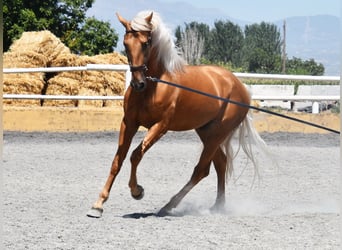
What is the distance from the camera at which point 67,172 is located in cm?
781

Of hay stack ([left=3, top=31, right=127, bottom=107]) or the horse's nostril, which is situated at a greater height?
the horse's nostril

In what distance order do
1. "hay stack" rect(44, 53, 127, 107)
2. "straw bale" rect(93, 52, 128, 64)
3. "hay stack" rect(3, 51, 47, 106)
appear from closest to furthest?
"hay stack" rect(3, 51, 47, 106) → "hay stack" rect(44, 53, 127, 107) → "straw bale" rect(93, 52, 128, 64)

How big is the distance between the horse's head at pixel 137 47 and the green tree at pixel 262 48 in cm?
6635

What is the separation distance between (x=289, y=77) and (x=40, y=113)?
4039mm

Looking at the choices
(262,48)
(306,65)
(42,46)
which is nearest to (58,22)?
(42,46)

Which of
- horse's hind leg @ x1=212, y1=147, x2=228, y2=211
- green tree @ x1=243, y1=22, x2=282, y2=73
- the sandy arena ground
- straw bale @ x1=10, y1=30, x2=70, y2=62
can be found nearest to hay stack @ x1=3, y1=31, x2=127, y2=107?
straw bale @ x1=10, y1=30, x2=70, y2=62

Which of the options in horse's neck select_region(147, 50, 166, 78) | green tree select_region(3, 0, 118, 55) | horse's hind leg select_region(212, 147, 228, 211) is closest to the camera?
horse's neck select_region(147, 50, 166, 78)

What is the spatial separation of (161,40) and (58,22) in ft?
78.4

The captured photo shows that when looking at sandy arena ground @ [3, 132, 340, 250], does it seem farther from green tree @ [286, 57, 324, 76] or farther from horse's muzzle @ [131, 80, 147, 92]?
green tree @ [286, 57, 324, 76]

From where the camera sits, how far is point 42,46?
13.8 meters

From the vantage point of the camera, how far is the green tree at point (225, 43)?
81.6 metres

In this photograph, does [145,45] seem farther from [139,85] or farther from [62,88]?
[62,88]

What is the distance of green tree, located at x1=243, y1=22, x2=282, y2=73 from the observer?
255ft

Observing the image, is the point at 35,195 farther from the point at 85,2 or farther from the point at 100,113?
the point at 85,2
